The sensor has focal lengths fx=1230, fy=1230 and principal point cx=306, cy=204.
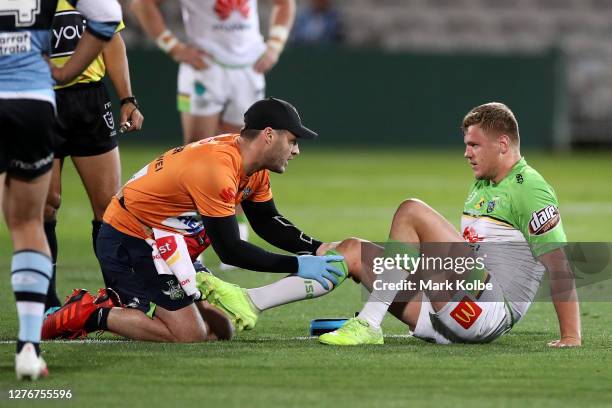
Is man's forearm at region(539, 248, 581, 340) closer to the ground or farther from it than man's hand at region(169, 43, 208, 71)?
closer to the ground

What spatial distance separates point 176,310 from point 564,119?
1749cm

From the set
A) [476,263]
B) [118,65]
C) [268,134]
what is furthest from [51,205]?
[476,263]

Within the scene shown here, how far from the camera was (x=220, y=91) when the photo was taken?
10016 millimetres

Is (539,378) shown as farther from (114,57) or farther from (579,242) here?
(579,242)

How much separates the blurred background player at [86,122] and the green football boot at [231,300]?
128 cm

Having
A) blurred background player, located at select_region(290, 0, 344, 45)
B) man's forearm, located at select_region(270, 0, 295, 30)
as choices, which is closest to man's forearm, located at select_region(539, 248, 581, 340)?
man's forearm, located at select_region(270, 0, 295, 30)

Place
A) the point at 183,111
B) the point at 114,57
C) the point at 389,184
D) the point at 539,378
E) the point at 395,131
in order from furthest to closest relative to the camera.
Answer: the point at 395,131
the point at 389,184
the point at 183,111
the point at 114,57
the point at 539,378

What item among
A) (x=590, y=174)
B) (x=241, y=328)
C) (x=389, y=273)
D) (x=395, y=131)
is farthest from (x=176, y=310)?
(x=395, y=131)

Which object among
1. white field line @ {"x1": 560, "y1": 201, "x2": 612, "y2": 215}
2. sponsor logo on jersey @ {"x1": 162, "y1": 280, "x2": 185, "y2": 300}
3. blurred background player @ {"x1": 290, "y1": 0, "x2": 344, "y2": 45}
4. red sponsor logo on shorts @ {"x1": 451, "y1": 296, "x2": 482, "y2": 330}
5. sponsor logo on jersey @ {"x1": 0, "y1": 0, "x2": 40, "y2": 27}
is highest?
sponsor logo on jersey @ {"x1": 0, "y1": 0, "x2": 40, "y2": 27}

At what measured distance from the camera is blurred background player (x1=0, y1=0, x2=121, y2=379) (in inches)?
201

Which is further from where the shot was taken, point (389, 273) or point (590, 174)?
point (590, 174)

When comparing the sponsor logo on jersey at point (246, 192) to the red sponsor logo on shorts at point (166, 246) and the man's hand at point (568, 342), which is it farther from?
the man's hand at point (568, 342)

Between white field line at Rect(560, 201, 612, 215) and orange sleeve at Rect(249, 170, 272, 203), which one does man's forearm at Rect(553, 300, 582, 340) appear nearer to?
orange sleeve at Rect(249, 170, 272, 203)

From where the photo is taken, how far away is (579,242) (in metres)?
10.4
